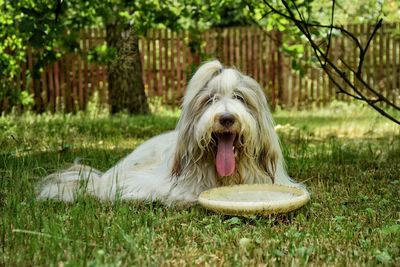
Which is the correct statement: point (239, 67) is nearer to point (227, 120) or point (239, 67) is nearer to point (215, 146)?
point (215, 146)

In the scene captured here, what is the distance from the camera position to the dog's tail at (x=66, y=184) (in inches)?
175

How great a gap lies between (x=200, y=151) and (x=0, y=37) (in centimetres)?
572

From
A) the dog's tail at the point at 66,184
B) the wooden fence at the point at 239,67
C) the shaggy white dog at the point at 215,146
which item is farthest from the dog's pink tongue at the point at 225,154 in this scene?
the wooden fence at the point at 239,67

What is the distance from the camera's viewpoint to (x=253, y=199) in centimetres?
407

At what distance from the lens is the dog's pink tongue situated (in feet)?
13.4

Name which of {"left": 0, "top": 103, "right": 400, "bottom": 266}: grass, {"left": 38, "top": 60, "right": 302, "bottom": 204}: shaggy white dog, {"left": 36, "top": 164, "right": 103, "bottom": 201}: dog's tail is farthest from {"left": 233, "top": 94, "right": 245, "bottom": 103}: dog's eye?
{"left": 36, "top": 164, "right": 103, "bottom": 201}: dog's tail

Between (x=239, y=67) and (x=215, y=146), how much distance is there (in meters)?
11.0

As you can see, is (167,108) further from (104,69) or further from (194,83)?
(194,83)

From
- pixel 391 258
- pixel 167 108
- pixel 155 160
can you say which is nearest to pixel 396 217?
pixel 391 258

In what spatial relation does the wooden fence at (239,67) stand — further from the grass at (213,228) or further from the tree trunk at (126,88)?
the grass at (213,228)

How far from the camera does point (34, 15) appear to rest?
19.8 feet

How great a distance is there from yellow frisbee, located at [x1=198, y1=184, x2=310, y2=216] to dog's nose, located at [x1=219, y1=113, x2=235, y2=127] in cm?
41

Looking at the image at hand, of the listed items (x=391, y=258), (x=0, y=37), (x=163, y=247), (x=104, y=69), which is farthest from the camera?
(x=104, y=69)

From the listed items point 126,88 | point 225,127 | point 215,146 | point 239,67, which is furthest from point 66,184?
point 239,67
